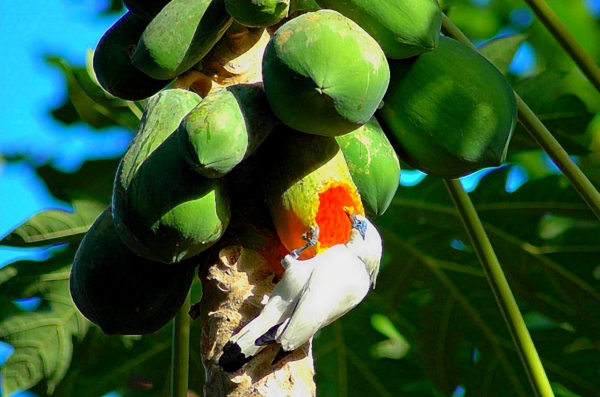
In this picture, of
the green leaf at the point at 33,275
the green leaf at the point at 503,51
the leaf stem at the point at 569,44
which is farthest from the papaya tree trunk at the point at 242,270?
the green leaf at the point at 503,51

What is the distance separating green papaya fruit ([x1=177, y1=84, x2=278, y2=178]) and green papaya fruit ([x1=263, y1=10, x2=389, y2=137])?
45 mm

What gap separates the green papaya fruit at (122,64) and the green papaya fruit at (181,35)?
0.16m


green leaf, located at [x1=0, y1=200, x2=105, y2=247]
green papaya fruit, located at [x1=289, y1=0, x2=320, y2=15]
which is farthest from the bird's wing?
green leaf, located at [x1=0, y1=200, x2=105, y2=247]

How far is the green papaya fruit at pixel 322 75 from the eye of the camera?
123 centimetres

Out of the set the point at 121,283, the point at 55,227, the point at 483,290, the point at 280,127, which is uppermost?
the point at 280,127

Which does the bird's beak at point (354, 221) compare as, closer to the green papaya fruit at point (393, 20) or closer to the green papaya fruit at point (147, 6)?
the green papaya fruit at point (393, 20)

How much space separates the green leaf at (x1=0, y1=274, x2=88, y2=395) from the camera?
226cm

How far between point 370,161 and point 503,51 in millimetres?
1338

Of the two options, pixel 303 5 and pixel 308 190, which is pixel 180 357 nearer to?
pixel 308 190

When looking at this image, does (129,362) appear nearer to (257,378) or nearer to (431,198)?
(431,198)

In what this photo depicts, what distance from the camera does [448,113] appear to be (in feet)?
4.90

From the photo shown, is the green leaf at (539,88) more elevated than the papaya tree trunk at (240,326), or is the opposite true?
the papaya tree trunk at (240,326)

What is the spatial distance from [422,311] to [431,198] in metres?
0.35

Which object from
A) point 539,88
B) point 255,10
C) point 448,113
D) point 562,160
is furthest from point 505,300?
point 255,10
